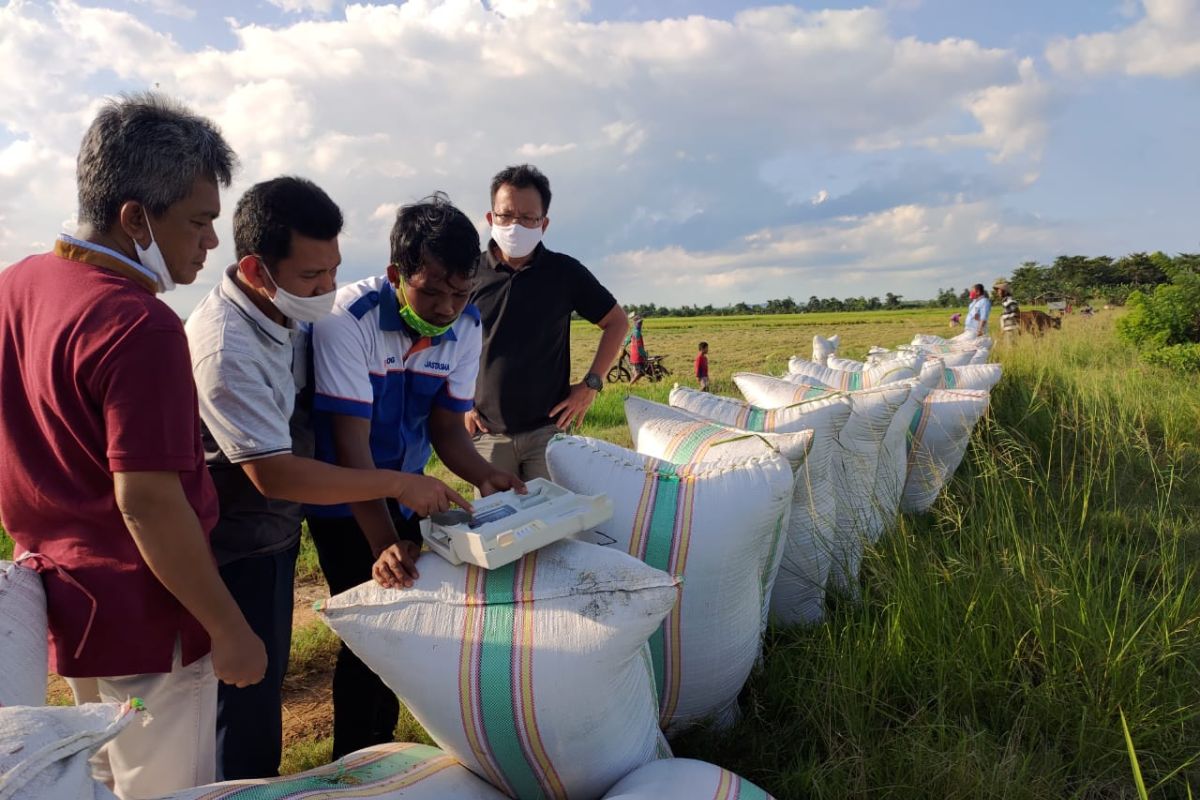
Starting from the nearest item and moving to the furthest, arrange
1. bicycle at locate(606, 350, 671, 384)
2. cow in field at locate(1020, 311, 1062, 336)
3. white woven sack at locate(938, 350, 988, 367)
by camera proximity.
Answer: white woven sack at locate(938, 350, 988, 367) → cow in field at locate(1020, 311, 1062, 336) → bicycle at locate(606, 350, 671, 384)

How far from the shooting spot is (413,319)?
175 centimetres

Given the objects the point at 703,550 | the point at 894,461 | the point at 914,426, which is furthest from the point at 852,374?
the point at 703,550

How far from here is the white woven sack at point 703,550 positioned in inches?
70.8

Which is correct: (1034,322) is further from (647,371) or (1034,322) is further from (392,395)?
(392,395)

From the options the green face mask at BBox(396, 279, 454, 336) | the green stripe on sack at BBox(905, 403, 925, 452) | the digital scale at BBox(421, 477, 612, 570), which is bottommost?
the green stripe on sack at BBox(905, 403, 925, 452)

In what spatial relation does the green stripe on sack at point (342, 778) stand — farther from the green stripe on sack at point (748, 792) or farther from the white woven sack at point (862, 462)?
the white woven sack at point (862, 462)

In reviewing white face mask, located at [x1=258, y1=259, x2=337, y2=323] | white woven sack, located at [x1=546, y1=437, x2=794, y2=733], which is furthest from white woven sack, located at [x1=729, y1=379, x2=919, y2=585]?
white face mask, located at [x1=258, y1=259, x2=337, y2=323]

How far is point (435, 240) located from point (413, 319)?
0.21 metres

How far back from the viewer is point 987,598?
2014 mm

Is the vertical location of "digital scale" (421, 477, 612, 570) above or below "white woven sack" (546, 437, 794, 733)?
above

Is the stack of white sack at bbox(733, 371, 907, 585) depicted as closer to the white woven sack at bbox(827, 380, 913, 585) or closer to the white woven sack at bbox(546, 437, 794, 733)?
the white woven sack at bbox(827, 380, 913, 585)

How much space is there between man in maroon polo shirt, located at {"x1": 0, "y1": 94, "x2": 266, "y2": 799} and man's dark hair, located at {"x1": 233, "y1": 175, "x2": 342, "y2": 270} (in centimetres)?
14

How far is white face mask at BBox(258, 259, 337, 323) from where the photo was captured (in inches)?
59.6

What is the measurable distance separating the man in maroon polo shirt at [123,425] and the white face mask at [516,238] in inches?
64.3
